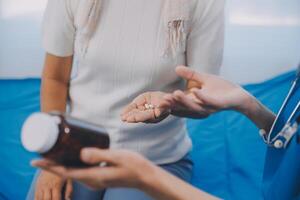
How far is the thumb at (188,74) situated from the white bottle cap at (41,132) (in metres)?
0.25

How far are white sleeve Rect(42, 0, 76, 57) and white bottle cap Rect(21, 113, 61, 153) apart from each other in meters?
0.41

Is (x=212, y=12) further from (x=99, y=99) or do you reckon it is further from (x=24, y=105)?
(x=24, y=105)

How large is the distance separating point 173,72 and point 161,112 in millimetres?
165

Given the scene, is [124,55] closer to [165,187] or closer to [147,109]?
[147,109]

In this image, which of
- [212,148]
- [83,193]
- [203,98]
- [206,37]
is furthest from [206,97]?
[212,148]

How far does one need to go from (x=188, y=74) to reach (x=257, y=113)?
0.17 meters

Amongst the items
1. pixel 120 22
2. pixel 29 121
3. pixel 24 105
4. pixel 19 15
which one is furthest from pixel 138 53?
pixel 19 15

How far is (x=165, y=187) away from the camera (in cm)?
53

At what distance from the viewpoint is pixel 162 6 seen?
86 centimetres

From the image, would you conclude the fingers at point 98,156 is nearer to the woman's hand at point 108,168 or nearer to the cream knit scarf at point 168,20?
the woman's hand at point 108,168

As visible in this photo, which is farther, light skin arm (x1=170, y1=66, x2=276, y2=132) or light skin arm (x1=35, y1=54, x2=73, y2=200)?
light skin arm (x1=35, y1=54, x2=73, y2=200)

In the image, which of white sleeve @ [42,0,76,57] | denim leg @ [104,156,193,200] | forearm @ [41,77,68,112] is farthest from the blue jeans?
white sleeve @ [42,0,76,57]

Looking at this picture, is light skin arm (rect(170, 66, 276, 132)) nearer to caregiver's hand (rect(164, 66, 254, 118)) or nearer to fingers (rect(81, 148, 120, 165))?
caregiver's hand (rect(164, 66, 254, 118))

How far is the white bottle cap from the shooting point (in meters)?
0.50
